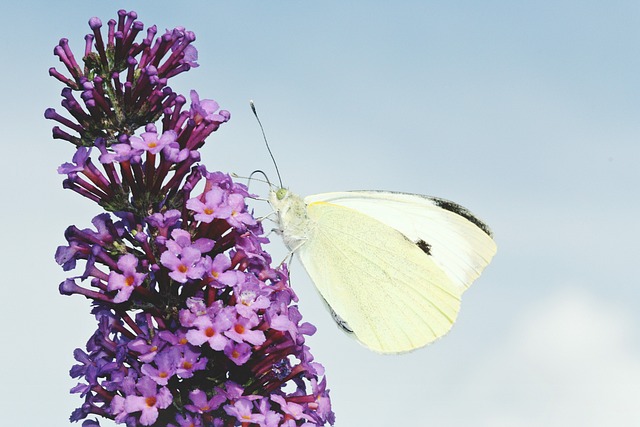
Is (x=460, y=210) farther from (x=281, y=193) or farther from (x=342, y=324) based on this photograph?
(x=281, y=193)

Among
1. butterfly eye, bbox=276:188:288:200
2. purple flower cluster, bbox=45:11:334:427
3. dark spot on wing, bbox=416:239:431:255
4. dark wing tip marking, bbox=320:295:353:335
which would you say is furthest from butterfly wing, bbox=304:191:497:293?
purple flower cluster, bbox=45:11:334:427

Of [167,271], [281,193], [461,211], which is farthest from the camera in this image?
[461,211]

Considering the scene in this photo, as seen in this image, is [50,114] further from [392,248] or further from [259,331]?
[392,248]

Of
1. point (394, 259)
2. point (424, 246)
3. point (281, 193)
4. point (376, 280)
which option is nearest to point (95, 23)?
point (281, 193)

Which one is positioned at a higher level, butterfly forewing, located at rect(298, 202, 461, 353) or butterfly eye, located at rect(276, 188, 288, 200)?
butterfly eye, located at rect(276, 188, 288, 200)

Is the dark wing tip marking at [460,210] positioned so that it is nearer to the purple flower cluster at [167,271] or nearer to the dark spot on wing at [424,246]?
the dark spot on wing at [424,246]

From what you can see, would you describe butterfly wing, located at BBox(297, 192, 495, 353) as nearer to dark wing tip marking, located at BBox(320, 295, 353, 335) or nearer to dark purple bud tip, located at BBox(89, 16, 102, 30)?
dark wing tip marking, located at BBox(320, 295, 353, 335)
